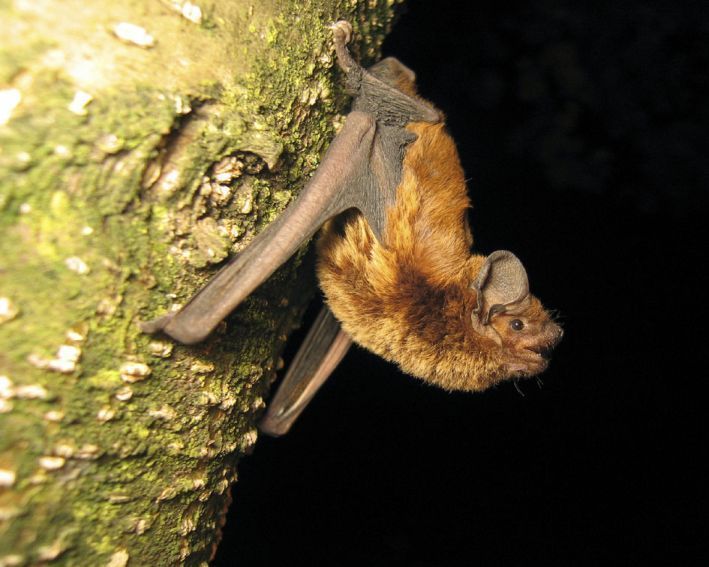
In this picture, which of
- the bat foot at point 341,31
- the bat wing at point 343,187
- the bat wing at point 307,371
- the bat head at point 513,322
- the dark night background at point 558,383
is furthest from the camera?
the dark night background at point 558,383

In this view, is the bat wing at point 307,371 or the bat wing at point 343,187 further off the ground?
the bat wing at point 343,187

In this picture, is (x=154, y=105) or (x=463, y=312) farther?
(x=463, y=312)

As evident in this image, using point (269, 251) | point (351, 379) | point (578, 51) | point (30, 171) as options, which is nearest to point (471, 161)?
point (578, 51)

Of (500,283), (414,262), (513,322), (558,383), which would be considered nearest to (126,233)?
(414,262)

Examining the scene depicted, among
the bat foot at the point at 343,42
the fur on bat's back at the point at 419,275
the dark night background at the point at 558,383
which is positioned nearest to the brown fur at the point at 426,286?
the fur on bat's back at the point at 419,275

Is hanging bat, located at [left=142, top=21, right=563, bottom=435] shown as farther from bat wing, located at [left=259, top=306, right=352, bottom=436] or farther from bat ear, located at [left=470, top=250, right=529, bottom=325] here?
bat wing, located at [left=259, top=306, right=352, bottom=436]

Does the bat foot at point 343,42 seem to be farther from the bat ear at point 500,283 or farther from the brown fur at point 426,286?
the bat ear at point 500,283

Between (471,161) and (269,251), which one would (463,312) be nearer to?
(269,251)

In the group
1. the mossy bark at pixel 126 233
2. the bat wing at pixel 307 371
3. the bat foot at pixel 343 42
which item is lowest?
the bat wing at pixel 307 371
